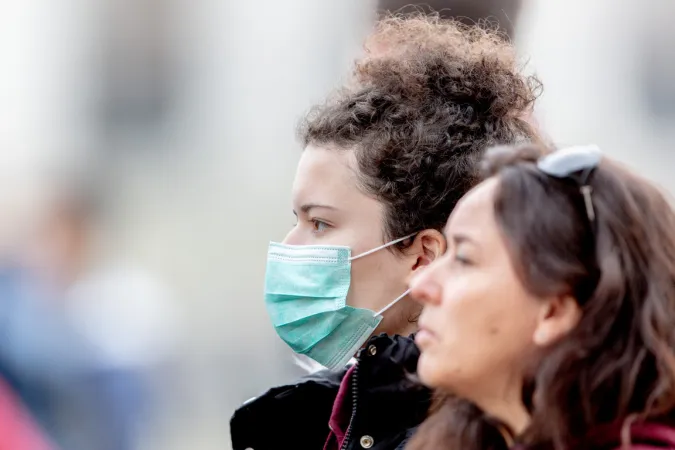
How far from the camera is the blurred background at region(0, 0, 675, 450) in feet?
17.8

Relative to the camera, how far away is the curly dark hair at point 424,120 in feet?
8.95

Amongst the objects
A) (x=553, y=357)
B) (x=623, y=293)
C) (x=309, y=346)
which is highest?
(x=623, y=293)

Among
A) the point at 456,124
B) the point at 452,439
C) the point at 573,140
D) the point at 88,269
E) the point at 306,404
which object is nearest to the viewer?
the point at 452,439

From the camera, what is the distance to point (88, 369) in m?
5.34

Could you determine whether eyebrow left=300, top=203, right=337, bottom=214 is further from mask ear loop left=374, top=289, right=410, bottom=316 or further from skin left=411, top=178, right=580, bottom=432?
skin left=411, top=178, right=580, bottom=432

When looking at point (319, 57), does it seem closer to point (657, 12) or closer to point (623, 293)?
point (657, 12)

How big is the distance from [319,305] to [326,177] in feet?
1.20

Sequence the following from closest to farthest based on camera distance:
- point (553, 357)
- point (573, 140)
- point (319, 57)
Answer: point (553, 357)
point (573, 140)
point (319, 57)

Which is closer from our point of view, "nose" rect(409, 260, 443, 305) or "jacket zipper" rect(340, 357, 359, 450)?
"nose" rect(409, 260, 443, 305)

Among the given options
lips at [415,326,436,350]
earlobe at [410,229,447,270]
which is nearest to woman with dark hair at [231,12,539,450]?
earlobe at [410,229,447,270]

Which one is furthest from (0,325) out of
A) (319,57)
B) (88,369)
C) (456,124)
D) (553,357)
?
(319,57)

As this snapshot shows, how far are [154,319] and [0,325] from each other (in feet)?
6.64

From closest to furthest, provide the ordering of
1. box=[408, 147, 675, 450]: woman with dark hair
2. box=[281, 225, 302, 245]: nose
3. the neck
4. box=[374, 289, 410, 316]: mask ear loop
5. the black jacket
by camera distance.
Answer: box=[408, 147, 675, 450]: woman with dark hair < the neck < the black jacket < box=[374, 289, 410, 316]: mask ear loop < box=[281, 225, 302, 245]: nose

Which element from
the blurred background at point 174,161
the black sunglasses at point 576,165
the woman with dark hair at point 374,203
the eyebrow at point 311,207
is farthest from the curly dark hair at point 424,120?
the black sunglasses at point 576,165
